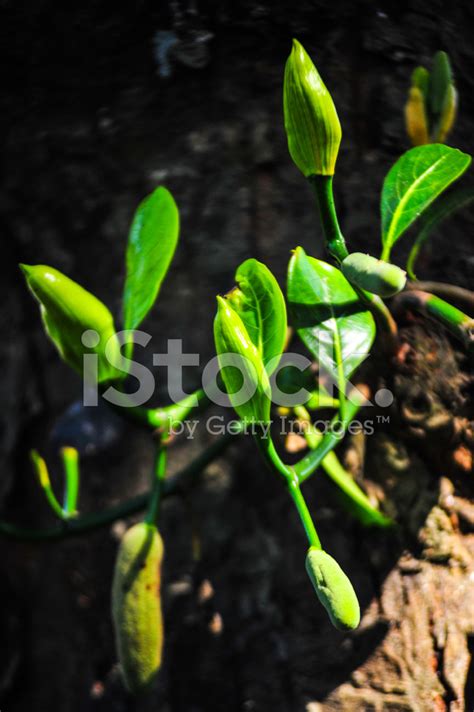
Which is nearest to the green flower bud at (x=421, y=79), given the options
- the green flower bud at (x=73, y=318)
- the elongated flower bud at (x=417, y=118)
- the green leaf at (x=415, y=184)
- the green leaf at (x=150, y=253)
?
the elongated flower bud at (x=417, y=118)

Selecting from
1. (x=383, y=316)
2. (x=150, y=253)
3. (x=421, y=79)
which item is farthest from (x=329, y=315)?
(x=421, y=79)

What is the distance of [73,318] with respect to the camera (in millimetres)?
518

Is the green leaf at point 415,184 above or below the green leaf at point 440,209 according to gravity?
above

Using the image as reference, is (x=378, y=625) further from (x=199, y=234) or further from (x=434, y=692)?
(x=199, y=234)

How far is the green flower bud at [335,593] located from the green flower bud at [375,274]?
0.18m

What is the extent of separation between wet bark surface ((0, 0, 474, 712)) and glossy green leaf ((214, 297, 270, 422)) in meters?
0.21

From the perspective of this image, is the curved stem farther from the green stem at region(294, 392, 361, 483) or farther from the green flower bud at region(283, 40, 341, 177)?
the green flower bud at region(283, 40, 341, 177)

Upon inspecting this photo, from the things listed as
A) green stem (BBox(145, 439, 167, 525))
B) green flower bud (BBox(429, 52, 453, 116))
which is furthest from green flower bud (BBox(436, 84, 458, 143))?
green stem (BBox(145, 439, 167, 525))

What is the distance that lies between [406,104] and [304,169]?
24cm

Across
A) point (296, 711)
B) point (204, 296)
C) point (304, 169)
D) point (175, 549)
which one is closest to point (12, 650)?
point (175, 549)

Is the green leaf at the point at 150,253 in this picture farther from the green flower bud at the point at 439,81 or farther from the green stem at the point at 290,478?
the green flower bud at the point at 439,81

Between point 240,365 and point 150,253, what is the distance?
0.56 ft

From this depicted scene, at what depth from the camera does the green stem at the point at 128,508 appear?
0.67m

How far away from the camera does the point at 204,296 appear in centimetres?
80
